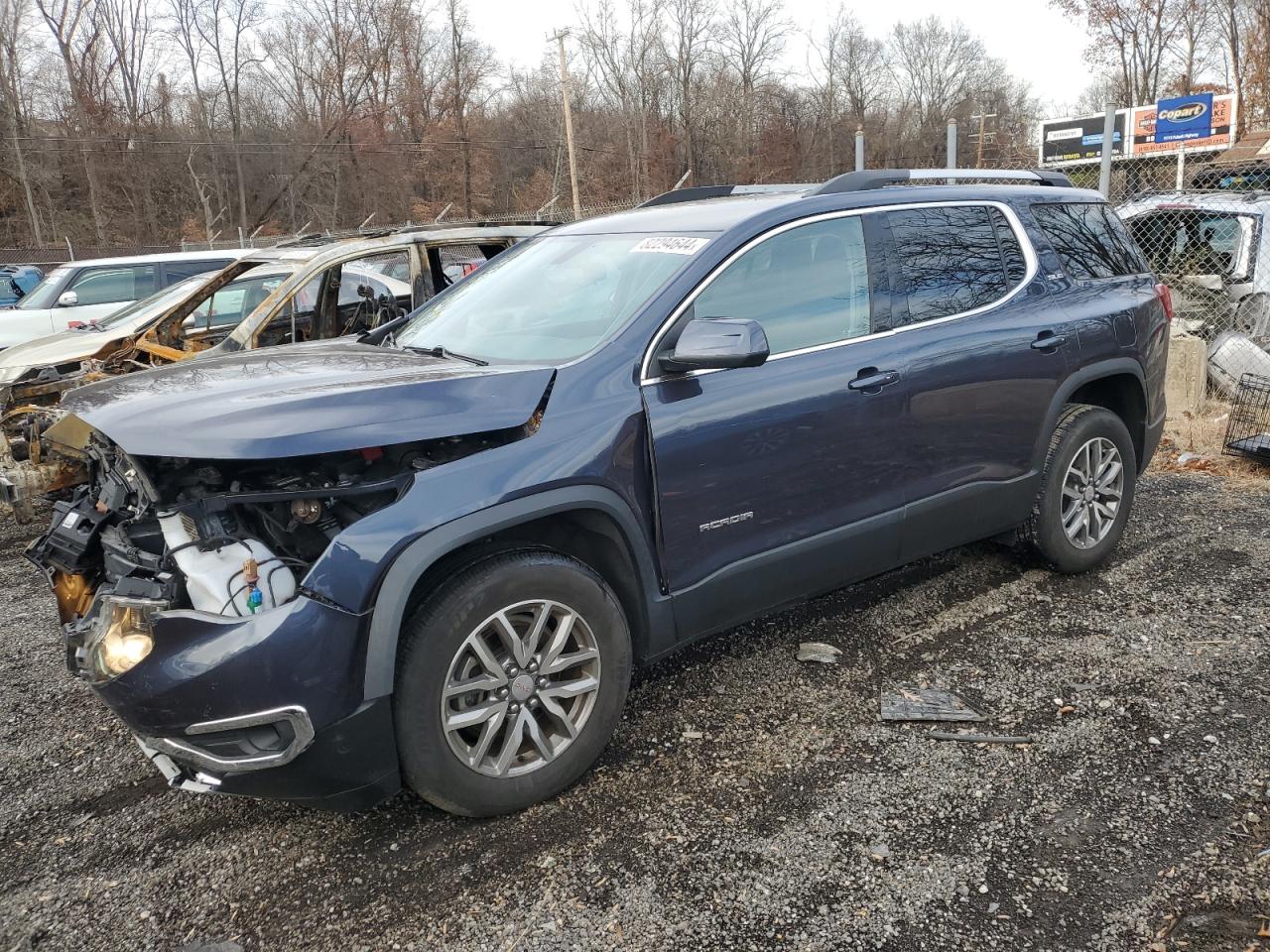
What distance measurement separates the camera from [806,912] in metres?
2.50

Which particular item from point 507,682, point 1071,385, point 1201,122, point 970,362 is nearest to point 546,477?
point 507,682

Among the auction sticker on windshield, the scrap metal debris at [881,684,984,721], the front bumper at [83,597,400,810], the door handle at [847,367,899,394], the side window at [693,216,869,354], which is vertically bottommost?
the scrap metal debris at [881,684,984,721]

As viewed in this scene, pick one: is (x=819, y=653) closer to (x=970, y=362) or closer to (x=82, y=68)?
(x=970, y=362)

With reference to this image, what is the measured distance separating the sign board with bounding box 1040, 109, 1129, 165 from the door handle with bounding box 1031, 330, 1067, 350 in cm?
3857

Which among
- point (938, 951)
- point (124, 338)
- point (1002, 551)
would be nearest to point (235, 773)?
point (938, 951)

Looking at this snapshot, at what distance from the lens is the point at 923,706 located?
3539 mm

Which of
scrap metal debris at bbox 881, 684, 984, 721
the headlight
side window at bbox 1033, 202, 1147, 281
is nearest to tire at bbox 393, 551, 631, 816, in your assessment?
the headlight

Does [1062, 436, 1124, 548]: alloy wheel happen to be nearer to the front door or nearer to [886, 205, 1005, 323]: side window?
[886, 205, 1005, 323]: side window

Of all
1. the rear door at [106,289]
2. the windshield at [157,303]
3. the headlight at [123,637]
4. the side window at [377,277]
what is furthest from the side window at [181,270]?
the headlight at [123,637]

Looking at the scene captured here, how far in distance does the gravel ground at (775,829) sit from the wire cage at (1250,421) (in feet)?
10.1

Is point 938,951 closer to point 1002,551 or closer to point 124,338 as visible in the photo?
point 1002,551

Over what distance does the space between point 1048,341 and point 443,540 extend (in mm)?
3009

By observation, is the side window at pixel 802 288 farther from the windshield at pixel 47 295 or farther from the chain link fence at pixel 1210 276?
the windshield at pixel 47 295

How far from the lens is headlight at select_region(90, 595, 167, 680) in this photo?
2.53 m
